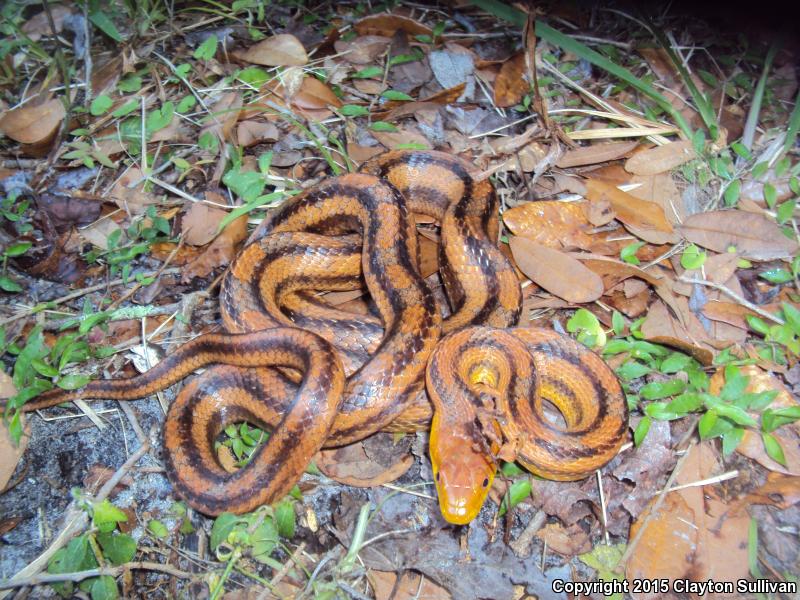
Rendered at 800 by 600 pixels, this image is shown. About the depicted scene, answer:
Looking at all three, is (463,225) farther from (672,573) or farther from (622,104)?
(672,573)

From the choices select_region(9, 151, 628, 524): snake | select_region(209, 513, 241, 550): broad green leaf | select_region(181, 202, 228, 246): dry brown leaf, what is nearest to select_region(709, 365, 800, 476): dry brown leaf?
select_region(9, 151, 628, 524): snake

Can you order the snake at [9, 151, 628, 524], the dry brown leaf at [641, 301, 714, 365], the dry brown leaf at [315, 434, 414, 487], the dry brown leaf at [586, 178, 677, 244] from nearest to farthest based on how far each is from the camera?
1. the snake at [9, 151, 628, 524]
2. the dry brown leaf at [315, 434, 414, 487]
3. the dry brown leaf at [641, 301, 714, 365]
4. the dry brown leaf at [586, 178, 677, 244]

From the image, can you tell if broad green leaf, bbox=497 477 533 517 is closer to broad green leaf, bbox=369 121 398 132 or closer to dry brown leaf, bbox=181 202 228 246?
dry brown leaf, bbox=181 202 228 246

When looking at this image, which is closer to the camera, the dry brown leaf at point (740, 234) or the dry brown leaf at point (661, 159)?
the dry brown leaf at point (740, 234)

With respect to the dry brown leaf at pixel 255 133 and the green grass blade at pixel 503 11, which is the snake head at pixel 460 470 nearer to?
the dry brown leaf at pixel 255 133

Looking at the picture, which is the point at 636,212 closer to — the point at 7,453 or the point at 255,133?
the point at 255,133

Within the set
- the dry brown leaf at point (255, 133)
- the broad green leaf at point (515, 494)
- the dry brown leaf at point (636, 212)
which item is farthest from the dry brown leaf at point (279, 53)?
the broad green leaf at point (515, 494)
